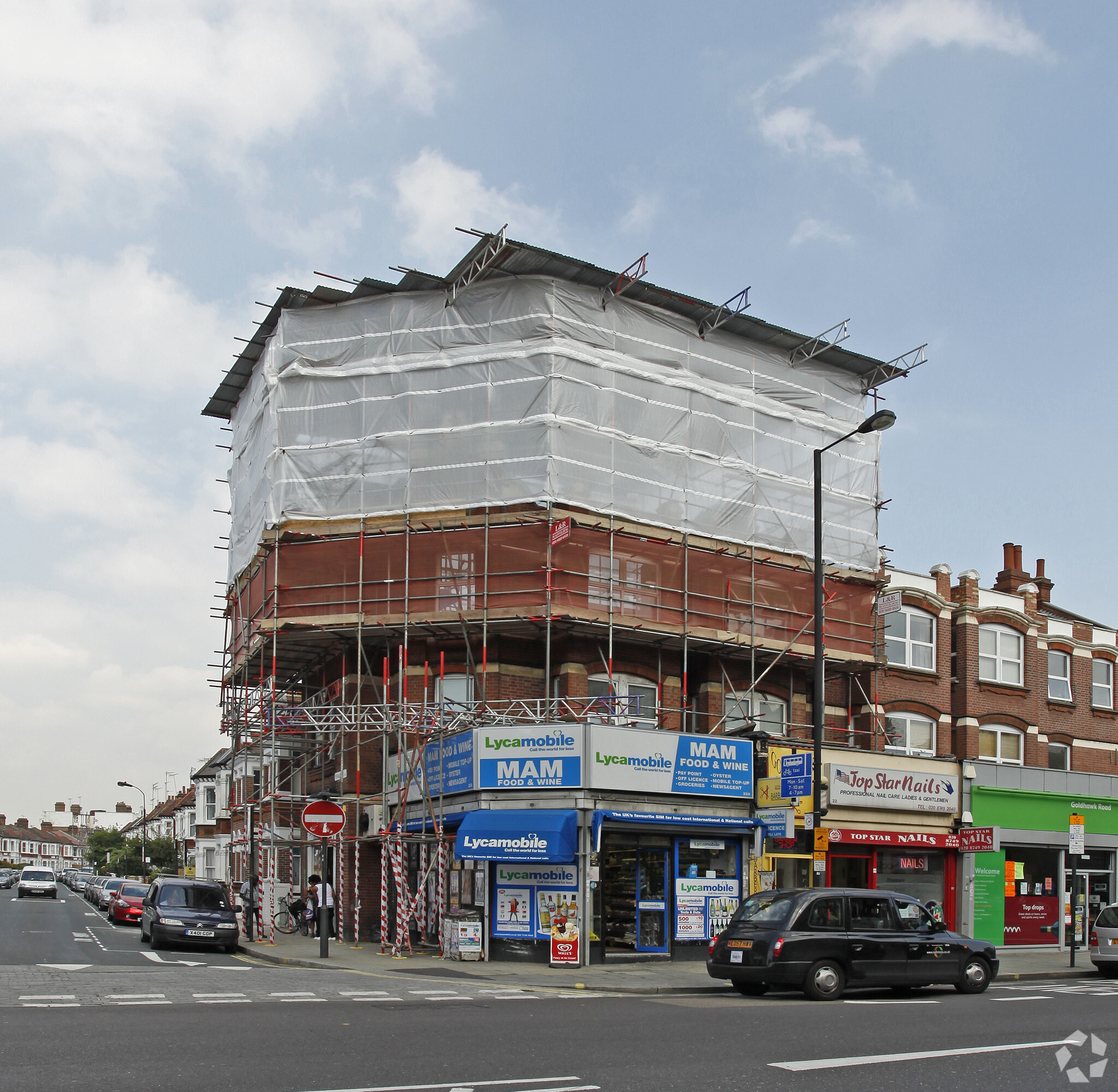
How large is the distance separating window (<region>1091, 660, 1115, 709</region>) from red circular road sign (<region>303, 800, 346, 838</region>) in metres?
23.2

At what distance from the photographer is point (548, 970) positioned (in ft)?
67.3

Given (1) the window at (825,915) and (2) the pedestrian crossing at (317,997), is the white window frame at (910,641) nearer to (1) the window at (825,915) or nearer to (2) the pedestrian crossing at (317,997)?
(1) the window at (825,915)

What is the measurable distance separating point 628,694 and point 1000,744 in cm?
1151

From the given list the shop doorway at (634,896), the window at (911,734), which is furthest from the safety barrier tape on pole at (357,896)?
the window at (911,734)

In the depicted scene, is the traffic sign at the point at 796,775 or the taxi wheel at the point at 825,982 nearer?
the taxi wheel at the point at 825,982

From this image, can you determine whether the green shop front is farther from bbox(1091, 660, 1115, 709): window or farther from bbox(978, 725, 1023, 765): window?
bbox(1091, 660, 1115, 709): window

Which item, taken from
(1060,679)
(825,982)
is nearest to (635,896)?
(825,982)

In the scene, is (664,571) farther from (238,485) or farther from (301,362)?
(238,485)

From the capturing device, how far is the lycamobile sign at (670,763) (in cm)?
2214

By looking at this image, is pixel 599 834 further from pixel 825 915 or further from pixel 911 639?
pixel 911 639

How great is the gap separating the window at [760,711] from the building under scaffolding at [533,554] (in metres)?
0.06

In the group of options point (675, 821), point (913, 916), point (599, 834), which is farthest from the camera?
point (675, 821)

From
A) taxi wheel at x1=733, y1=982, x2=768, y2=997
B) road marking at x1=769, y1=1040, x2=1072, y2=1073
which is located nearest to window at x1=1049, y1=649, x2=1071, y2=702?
taxi wheel at x1=733, y1=982, x2=768, y2=997

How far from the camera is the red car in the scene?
35.1m
